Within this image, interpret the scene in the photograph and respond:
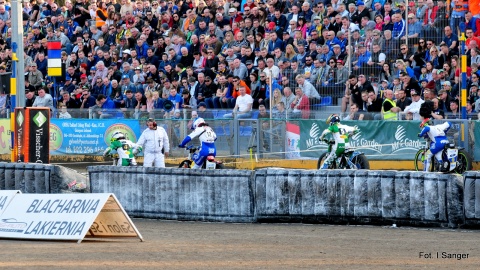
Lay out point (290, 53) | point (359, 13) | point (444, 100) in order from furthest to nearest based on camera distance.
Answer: point (290, 53) < point (359, 13) < point (444, 100)

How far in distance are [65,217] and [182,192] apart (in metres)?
3.40

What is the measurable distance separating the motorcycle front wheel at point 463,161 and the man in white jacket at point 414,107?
227 cm

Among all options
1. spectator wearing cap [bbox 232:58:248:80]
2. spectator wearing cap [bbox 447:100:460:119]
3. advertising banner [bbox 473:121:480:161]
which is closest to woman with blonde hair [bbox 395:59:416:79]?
spectator wearing cap [bbox 447:100:460:119]

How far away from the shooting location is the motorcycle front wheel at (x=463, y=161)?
2136 centimetres

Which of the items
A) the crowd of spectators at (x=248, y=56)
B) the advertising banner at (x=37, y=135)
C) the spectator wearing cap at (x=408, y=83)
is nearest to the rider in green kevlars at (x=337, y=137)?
the crowd of spectators at (x=248, y=56)

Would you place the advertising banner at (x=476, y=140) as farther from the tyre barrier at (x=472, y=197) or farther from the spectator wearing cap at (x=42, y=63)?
the spectator wearing cap at (x=42, y=63)

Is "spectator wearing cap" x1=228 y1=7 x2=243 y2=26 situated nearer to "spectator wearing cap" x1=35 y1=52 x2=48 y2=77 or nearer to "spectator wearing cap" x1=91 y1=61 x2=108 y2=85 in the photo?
"spectator wearing cap" x1=91 y1=61 x2=108 y2=85

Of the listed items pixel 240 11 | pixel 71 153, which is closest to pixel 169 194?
pixel 71 153

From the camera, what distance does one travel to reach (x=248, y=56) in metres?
28.6

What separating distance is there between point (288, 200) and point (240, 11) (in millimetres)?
16180

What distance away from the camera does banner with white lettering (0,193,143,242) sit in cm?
1312

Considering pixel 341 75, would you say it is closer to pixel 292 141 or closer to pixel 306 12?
pixel 292 141

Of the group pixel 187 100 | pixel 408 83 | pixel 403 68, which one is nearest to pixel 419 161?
pixel 408 83

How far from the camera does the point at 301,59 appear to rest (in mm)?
27125
